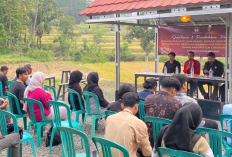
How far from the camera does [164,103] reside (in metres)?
3.54

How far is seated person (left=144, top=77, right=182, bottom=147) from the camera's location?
11.6 ft

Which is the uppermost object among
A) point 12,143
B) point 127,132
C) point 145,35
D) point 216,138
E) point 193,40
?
point 145,35

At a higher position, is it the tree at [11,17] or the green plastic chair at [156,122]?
the tree at [11,17]

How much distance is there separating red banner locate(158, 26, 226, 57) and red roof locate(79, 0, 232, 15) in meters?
2.77

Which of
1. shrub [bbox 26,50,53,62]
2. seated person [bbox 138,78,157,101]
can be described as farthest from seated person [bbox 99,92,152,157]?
shrub [bbox 26,50,53,62]

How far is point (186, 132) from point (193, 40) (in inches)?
290

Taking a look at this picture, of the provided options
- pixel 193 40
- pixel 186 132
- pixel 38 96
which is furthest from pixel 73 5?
pixel 186 132

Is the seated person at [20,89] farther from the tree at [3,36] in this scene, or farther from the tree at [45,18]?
the tree at [45,18]

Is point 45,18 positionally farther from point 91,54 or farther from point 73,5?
point 73,5

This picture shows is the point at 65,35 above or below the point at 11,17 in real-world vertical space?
below

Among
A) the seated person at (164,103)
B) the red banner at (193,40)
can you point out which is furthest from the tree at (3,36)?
the seated person at (164,103)

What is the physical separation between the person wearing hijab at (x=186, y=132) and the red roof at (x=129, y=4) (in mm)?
3650

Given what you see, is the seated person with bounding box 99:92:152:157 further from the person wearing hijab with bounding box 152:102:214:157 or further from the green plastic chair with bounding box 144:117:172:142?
the green plastic chair with bounding box 144:117:172:142

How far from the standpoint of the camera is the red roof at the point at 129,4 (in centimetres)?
604
